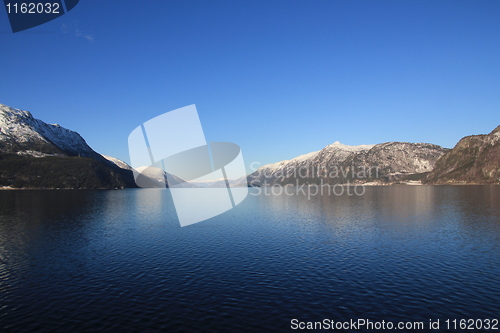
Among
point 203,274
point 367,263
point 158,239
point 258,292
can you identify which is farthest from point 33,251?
point 367,263

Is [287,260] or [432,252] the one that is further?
[432,252]

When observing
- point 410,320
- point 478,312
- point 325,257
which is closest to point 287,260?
point 325,257

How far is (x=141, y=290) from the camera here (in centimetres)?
→ 3272

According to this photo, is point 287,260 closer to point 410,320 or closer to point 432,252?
point 410,320

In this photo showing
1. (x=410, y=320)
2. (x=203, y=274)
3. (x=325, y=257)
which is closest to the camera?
(x=410, y=320)

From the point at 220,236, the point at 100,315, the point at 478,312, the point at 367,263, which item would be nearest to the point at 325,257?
the point at 367,263

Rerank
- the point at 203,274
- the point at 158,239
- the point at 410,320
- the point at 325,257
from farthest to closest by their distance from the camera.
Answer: the point at 158,239
the point at 325,257
the point at 203,274
the point at 410,320

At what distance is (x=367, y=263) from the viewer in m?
43.2

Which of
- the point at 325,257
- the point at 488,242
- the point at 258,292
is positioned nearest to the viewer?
the point at 258,292

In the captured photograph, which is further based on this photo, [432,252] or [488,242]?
[488,242]

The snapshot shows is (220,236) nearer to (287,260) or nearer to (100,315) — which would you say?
(287,260)

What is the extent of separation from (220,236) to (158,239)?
1444cm

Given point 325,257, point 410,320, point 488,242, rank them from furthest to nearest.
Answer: point 488,242 → point 325,257 → point 410,320

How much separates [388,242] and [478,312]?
30970 millimetres
